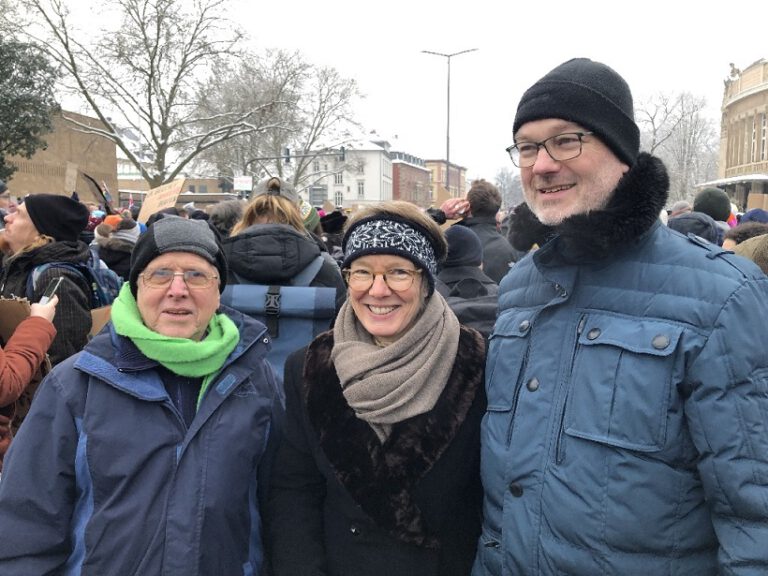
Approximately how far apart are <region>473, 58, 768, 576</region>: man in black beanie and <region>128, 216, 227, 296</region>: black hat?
1.11 metres

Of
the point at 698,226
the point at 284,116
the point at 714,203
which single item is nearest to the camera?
the point at 698,226

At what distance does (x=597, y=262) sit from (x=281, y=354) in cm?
181

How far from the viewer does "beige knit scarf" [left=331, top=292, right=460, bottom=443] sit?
214 centimetres

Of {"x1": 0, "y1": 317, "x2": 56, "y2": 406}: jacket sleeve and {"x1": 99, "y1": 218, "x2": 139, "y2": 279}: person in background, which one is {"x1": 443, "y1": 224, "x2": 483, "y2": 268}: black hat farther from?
{"x1": 99, "y1": 218, "x2": 139, "y2": 279}: person in background

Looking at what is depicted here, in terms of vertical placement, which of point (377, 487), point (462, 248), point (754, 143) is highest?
point (754, 143)

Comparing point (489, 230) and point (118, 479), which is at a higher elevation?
point (489, 230)

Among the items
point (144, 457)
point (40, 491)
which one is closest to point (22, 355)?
point (40, 491)

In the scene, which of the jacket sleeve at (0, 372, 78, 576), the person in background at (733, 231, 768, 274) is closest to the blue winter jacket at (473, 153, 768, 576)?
the jacket sleeve at (0, 372, 78, 576)

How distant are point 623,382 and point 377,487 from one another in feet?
2.81

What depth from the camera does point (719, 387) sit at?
151 centimetres

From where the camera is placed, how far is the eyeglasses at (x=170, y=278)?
232 cm

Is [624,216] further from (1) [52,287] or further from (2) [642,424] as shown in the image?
(1) [52,287]

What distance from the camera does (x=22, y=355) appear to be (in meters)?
2.98

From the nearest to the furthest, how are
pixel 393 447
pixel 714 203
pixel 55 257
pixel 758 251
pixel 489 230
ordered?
1. pixel 393 447
2. pixel 758 251
3. pixel 55 257
4. pixel 489 230
5. pixel 714 203
